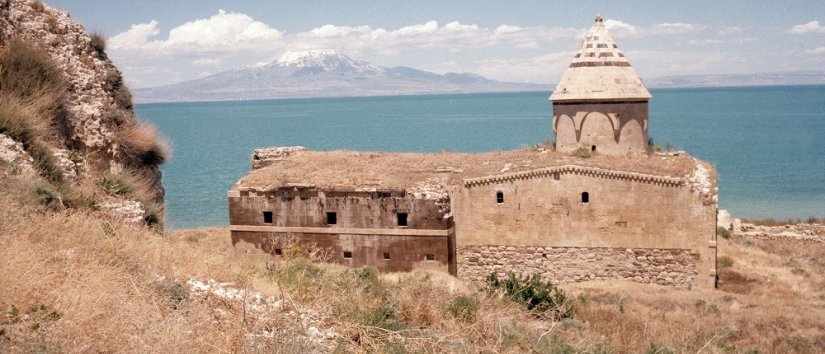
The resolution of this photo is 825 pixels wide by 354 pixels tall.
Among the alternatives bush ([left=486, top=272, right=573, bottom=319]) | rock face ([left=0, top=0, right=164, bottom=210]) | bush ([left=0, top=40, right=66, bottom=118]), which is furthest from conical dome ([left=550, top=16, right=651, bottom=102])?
bush ([left=0, top=40, right=66, bottom=118])

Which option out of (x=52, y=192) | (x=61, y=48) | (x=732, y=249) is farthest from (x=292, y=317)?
(x=732, y=249)

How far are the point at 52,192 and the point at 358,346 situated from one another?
4013 millimetres

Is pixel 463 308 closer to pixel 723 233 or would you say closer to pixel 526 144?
pixel 723 233

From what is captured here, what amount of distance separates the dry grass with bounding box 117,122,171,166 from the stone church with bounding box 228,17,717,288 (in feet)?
16.4

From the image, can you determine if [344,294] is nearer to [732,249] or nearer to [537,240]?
[537,240]

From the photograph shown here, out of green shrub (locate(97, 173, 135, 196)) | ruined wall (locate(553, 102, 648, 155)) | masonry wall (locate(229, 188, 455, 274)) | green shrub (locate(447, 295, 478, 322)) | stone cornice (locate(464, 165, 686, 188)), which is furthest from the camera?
ruined wall (locate(553, 102, 648, 155))

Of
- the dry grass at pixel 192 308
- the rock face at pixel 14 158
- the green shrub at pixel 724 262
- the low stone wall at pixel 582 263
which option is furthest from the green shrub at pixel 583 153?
the rock face at pixel 14 158

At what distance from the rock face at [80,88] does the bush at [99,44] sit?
0.03 metres

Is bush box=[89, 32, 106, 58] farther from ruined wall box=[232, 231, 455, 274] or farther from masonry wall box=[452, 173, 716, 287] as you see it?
masonry wall box=[452, 173, 716, 287]

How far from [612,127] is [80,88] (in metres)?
11.9

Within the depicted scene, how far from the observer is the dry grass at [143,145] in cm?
1109

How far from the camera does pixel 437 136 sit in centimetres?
8544

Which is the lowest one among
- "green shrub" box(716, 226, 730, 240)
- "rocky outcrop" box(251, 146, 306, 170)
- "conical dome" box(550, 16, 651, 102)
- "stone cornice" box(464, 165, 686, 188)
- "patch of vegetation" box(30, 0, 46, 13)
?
"green shrub" box(716, 226, 730, 240)

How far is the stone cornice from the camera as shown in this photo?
1521 centimetres
